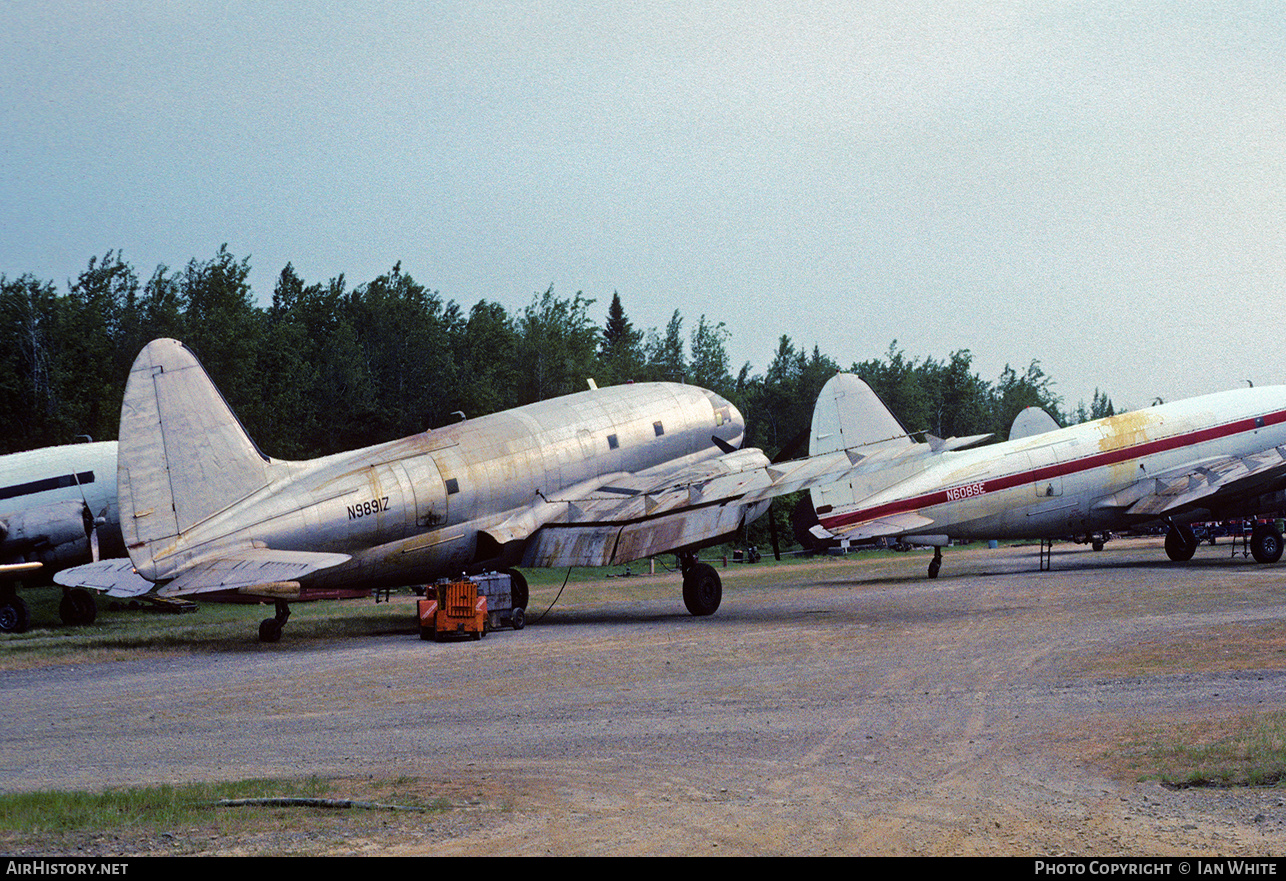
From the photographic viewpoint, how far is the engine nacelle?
31.5m

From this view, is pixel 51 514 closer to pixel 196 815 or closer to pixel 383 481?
pixel 383 481

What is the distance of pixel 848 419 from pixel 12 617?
82.7 ft

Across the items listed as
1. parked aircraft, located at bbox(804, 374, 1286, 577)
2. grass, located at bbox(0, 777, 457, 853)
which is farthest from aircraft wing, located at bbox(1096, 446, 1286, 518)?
grass, located at bbox(0, 777, 457, 853)

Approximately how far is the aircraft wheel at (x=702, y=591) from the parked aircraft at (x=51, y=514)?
16765 mm

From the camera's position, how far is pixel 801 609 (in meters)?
29.4

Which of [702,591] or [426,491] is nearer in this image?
[426,491]

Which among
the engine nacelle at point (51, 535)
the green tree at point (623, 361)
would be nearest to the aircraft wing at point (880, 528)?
the engine nacelle at point (51, 535)

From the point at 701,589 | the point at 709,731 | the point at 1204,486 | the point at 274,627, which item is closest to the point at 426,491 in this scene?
the point at 274,627

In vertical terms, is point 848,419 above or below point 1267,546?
above

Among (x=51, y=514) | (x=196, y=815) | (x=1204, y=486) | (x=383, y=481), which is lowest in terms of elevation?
(x=196, y=815)

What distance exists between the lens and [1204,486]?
4169 centimetres

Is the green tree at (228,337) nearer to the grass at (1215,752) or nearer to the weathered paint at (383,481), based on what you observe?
the weathered paint at (383,481)

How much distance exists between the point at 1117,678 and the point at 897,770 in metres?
6.74
